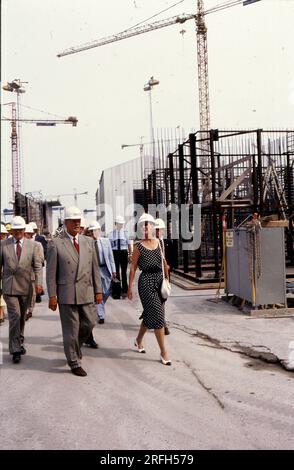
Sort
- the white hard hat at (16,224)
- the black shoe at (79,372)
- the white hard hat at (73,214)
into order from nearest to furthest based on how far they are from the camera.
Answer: the black shoe at (79,372) < the white hard hat at (73,214) < the white hard hat at (16,224)

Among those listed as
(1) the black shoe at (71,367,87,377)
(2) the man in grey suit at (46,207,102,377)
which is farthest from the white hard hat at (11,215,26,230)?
(1) the black shoe at (71,367,87,377)

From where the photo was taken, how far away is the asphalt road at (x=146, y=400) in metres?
3.69

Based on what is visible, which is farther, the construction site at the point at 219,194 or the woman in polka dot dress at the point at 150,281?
the construction site at the point at 219,194

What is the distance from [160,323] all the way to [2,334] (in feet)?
10.9

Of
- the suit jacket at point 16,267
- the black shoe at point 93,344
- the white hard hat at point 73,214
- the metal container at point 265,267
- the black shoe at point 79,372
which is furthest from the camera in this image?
the metal container at point 265,267

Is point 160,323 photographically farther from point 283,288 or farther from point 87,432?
point 283,288

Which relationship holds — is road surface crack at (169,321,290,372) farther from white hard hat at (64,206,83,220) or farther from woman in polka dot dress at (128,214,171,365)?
white hard hat at (64,206,83,220)

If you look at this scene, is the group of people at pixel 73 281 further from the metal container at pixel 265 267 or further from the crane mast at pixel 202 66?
the crane mast at pixel 202 66

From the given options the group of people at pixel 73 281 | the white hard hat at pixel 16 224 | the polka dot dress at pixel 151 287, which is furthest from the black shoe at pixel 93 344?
the white hard hat at pixel 16 224

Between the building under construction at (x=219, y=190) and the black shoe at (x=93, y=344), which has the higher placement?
the building under construction at (x=219, y=190)

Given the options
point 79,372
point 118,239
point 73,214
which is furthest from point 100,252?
point 118,239

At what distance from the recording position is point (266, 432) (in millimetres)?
3805

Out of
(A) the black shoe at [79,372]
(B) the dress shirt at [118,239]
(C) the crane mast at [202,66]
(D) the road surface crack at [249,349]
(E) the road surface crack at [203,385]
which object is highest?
(C) the crane mast at [202,66]
